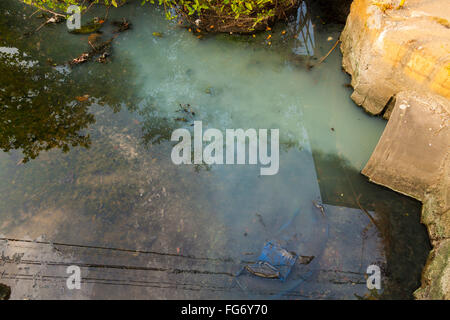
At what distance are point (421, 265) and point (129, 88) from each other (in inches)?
190

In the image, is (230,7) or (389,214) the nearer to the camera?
(389,214)

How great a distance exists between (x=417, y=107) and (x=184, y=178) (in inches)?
119

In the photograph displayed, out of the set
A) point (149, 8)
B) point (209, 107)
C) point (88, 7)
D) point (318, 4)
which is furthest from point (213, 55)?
point (88, 7)

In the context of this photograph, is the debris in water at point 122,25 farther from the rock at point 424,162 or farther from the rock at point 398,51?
the rock at point 424,162

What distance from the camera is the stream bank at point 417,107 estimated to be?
3.30 m

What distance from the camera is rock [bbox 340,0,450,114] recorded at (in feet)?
11.2

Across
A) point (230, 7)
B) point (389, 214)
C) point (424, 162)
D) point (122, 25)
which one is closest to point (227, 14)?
point (230, 7)

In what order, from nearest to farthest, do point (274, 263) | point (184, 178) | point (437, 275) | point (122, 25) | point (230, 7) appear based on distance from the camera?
point (437, 275)
point (274, 263)
point (184, 178)
point (230, 7)
point (122, 25)

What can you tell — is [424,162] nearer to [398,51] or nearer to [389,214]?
[389,214]

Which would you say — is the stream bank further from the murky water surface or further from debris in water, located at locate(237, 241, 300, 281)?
debris in water, located at locate(237, 241, 300, 281)

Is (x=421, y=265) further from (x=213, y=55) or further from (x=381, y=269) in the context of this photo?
(x=213, y=55)

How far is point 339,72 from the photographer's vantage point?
16.6 feet

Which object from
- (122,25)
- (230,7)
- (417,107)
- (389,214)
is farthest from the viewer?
(122,25)

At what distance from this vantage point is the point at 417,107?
3.50 m
